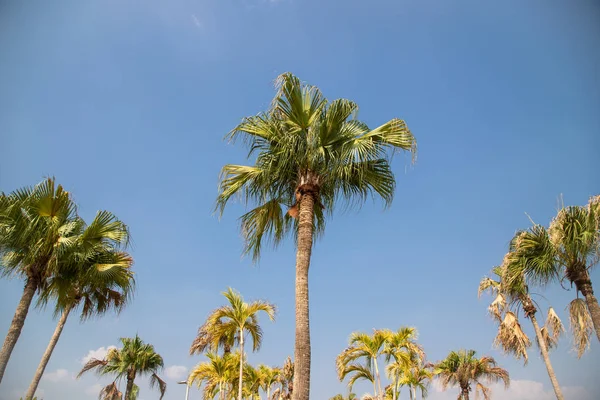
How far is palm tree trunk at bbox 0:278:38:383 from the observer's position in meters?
10.6

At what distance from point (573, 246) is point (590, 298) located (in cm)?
149

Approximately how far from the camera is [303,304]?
7938 mm

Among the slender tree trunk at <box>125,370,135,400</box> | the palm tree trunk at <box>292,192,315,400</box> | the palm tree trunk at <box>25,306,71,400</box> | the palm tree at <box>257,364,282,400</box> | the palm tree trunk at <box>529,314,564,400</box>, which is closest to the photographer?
the palm tree trunk at <box>292,192,315,400</box>

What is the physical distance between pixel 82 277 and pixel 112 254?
1.13 meters

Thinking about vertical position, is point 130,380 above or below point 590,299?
above

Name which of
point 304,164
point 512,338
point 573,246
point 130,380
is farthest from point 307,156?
point 130,380

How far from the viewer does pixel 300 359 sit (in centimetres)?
732

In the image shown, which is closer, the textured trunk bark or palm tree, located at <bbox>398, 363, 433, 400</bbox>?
the textured trunk bark

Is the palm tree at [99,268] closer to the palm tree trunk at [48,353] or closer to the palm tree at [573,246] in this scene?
the palm tree trunk at [48,353]

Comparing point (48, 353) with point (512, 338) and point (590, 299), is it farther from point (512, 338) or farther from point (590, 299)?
point (512, 338)

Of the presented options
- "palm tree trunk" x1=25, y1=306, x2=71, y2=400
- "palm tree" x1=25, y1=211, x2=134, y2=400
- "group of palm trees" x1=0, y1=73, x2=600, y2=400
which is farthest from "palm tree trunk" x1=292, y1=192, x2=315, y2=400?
"palm tree trunk" x1=25, y1=306, x2=71, y2=400

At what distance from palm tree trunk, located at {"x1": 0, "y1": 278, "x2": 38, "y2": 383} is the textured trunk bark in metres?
16.0

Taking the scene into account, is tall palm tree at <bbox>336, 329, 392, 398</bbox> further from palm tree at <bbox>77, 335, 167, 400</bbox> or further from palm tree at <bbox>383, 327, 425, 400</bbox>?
palm tree at <bbox>77, 335, 167, 400</bbox>

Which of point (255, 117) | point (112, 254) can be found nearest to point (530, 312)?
point (255, 117)
